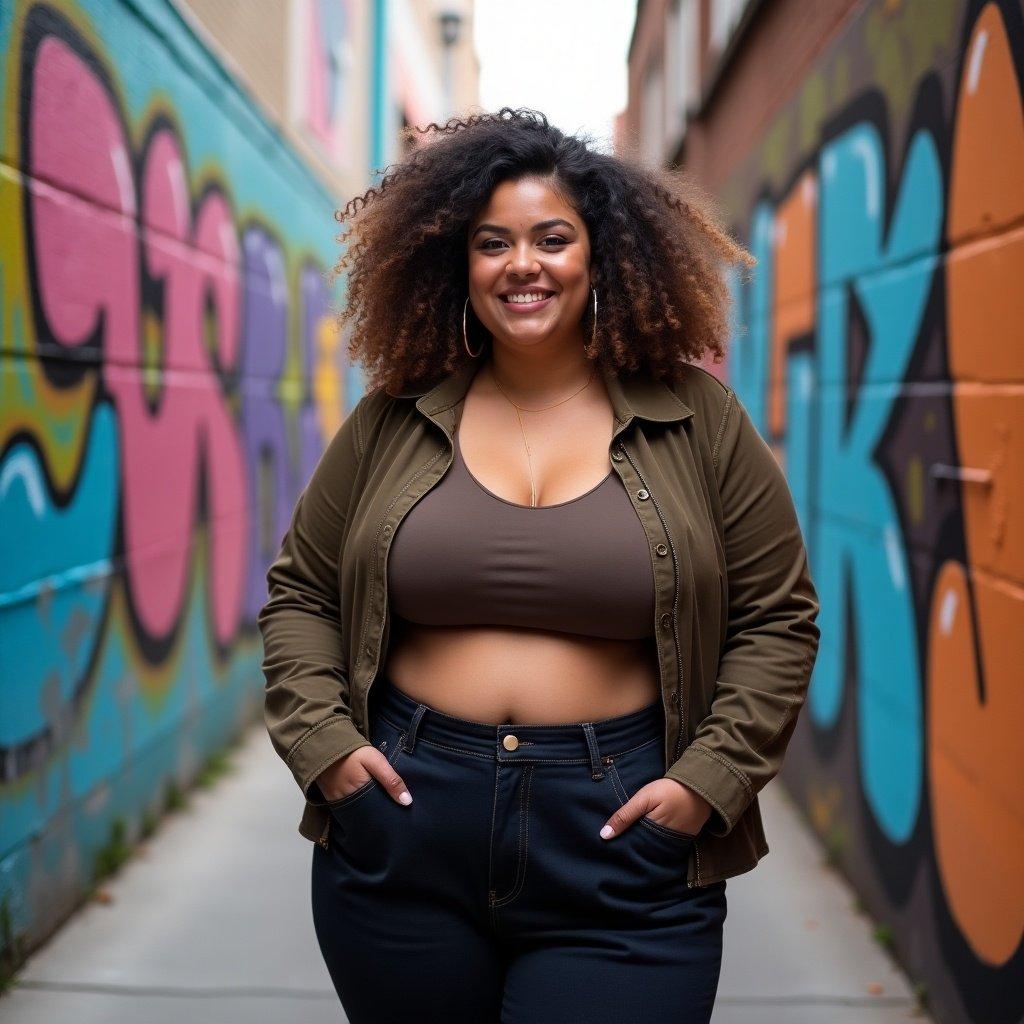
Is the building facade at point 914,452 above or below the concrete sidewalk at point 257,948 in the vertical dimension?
above

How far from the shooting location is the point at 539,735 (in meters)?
2.05

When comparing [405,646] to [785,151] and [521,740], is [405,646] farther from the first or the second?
[785,151]

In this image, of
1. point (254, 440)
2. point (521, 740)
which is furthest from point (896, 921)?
point (254, 440)

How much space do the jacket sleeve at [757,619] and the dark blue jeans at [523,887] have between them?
0.13 meters

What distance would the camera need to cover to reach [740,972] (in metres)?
3.80

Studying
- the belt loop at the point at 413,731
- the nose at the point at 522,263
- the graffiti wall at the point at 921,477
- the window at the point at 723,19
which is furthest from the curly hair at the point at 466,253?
the window at the point at 723,19

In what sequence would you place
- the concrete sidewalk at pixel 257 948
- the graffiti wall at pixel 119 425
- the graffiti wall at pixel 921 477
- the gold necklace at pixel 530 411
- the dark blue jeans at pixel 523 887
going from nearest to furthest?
the dark blue jeans at pixel 523 887
the gold necklace at pixel 530 411
the graffiti wall at pixel 921 477
the concrete sidewalk at pixel 257 948
the graffiti wall at pixel 119 425

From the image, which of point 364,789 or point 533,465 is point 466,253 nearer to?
point 533,465

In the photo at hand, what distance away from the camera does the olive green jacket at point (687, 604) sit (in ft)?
6.83

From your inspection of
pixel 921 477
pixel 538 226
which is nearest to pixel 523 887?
pixel 538 226

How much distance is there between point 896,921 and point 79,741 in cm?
259

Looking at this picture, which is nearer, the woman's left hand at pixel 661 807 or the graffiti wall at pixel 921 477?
the woman's left hand at pixel 661 807

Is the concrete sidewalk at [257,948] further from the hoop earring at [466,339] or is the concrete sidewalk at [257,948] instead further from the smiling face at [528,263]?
the smiling face at [528,263]

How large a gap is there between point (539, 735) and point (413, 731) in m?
0.21
